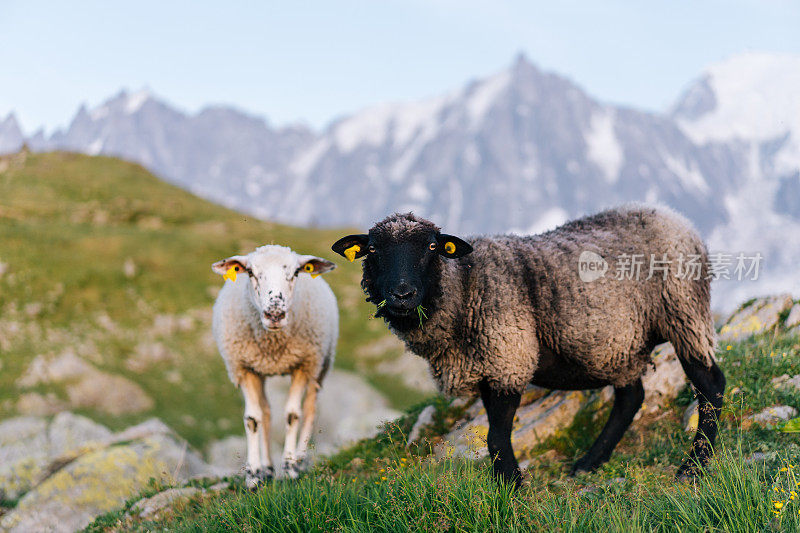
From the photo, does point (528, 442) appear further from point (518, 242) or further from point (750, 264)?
point (750, 264)

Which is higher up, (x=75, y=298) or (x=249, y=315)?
(x=249, y=315)

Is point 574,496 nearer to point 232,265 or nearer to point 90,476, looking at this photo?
point 232,265

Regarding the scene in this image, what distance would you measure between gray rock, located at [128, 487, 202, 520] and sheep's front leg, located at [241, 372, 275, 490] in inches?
33.3

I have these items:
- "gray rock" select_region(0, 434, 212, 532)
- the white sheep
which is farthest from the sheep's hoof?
"gray rock" select_region(0, 434, 212, 532)

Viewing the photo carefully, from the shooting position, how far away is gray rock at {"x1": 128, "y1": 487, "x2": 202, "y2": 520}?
25.3ft

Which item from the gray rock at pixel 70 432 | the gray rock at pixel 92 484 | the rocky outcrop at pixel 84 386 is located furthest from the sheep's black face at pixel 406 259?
the rocky outcrop at pixel 84 386

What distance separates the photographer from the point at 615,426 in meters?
7.34

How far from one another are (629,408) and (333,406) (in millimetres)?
26128

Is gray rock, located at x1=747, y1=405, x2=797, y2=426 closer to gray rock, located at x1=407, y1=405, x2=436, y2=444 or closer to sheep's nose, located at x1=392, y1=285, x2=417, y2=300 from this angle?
gray rock, located at x1=407, y1=405, x2=436, y2=444

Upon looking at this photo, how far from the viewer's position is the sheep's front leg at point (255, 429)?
26.1 ft

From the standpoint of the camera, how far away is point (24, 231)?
134 ft

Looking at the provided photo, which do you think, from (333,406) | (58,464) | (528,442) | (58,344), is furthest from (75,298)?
(528,442)

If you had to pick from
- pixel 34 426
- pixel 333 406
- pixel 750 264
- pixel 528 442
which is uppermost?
pixel 750 264

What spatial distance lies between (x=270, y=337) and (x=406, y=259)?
3406 mm
